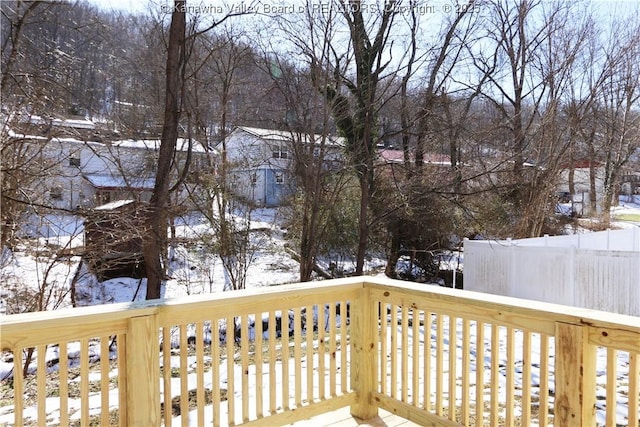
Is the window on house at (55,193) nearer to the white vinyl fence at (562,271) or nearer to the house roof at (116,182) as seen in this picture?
the house roof at (116,182)

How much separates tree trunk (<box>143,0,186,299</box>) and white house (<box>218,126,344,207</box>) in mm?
2055

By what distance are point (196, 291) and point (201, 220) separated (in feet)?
3.97

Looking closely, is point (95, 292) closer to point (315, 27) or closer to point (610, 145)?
point (315, 27)

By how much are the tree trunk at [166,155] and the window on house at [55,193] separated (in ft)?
3.50

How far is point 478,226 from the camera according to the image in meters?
8.86

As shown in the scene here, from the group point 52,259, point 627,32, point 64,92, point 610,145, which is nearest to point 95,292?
point 52,259

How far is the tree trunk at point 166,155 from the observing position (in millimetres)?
5344

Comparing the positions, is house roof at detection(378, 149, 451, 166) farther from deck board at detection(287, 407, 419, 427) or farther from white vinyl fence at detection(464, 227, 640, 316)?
deck board at detection(287, 407, 419, 427)

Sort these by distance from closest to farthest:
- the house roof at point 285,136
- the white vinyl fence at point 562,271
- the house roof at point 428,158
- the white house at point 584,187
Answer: the white vinyl fence at point 562,271 → the house roof at point 285,136 → the house roof at point 428,158 → the white house at point 584,187

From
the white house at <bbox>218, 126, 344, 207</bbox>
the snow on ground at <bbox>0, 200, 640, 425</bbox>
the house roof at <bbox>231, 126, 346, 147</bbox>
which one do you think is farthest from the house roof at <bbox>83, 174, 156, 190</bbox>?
the house roof at <bbox>231, 126, 346, 147</bbox>

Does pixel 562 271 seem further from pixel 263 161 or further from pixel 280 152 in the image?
pixel 263 161

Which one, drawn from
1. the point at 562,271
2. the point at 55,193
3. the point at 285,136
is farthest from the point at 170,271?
the point at 562,271

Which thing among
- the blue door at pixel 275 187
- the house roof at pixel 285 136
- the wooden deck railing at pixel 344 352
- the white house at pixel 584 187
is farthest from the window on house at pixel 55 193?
the white house at pixel 584 187

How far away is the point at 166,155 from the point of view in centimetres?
559
